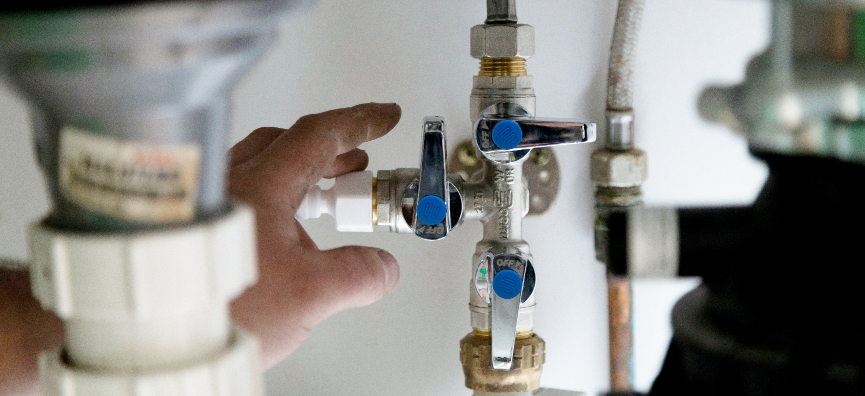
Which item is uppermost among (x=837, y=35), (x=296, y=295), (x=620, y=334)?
(x=837, y=35)

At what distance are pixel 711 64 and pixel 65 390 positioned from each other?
22.7 inches

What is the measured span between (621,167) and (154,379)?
19.6 inches

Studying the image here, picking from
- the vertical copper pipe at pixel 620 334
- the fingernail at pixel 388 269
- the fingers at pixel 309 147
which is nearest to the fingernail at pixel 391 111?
the fingers at pixel 309 147

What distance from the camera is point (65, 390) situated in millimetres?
195

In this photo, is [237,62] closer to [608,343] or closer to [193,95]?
[193,95]

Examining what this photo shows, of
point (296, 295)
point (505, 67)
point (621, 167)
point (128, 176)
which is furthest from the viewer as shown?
point (621, 167)

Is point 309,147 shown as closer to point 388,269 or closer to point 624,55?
point 388,269

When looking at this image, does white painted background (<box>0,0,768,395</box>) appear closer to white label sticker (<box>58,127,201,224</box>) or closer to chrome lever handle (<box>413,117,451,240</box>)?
chrome lever handle (<box>413,117,451,240</box>)

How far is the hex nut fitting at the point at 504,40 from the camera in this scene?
51 cm

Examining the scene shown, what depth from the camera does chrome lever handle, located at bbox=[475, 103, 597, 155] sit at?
468 millimetres

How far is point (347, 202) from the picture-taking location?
0.53 meters

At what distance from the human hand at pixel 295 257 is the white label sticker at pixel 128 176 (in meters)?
0.22

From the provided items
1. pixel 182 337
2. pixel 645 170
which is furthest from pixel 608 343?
pixel 182 337

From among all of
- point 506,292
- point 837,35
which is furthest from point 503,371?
point 837,35
